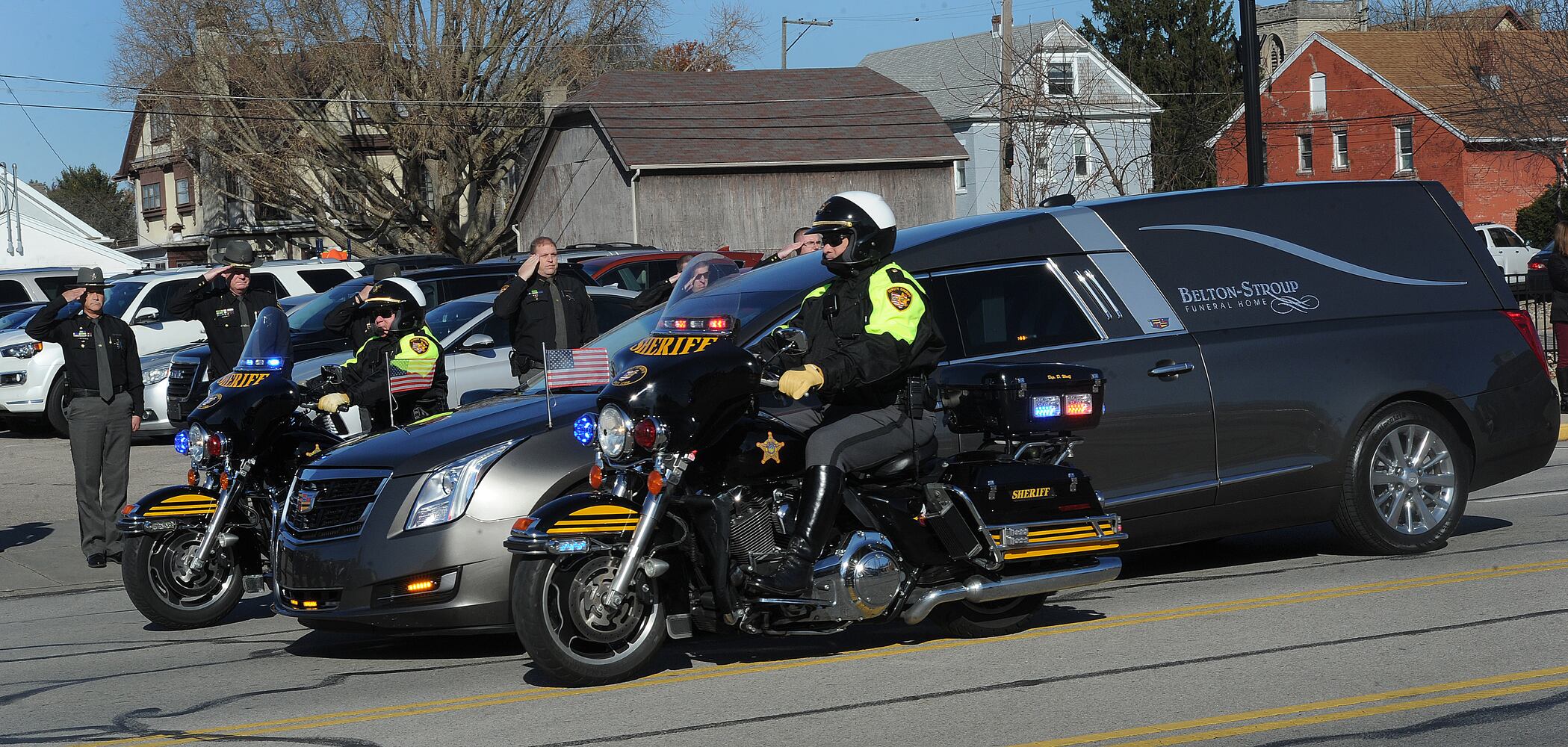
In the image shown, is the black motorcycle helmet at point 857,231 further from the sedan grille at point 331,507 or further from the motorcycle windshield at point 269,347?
the motorcycle windshield at point 269,347

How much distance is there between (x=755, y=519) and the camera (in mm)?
6578

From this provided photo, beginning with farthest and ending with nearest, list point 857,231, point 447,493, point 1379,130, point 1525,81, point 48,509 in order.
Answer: point 1379,130 → point 1525,81 → point 48,509 → point 447,493 → point 857,231

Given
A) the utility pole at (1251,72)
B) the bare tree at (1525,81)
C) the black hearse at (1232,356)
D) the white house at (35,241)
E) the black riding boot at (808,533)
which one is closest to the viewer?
the black riding boot at (808,533)

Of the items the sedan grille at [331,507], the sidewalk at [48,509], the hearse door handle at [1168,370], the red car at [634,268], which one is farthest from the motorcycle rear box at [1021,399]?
the red car at [634,268]

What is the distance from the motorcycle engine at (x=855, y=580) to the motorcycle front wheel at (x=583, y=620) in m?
0.65

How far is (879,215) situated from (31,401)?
16.1 meters

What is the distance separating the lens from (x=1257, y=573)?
8664mm

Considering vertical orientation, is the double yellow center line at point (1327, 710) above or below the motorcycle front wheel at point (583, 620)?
below

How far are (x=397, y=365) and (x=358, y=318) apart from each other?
222 centimetres

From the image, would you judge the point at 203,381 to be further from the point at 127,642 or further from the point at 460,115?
the point at 460,115

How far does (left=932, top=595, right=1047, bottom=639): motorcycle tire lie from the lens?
23.9 ft

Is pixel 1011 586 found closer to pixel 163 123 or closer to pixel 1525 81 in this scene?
pixel 1525 81

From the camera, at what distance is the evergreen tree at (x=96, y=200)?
315 feet

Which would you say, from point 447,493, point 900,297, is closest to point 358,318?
point 447,493
